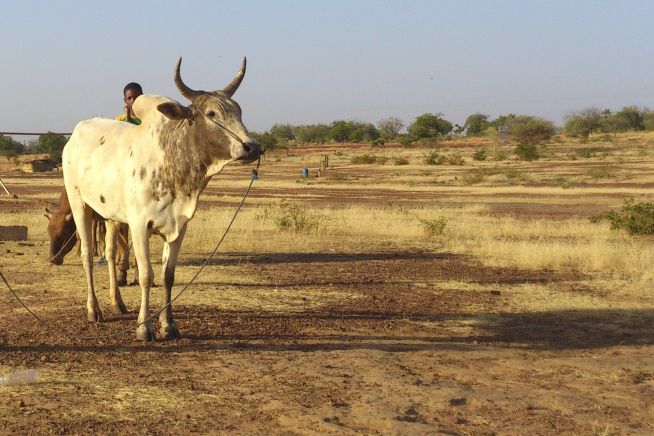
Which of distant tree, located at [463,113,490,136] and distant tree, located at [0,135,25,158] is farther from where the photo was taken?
distant tree, located at [463,113,490,136]

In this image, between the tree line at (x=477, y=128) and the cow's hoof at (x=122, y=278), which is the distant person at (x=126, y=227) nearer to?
the cow's hoof at (x=122, y=278)

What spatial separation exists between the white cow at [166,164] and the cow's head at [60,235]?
2.98 meters

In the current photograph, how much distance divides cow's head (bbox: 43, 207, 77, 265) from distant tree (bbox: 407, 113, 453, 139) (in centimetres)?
10350

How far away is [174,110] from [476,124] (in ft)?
407

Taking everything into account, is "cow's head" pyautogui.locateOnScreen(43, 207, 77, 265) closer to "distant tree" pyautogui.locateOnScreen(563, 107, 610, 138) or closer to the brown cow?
the brown cow

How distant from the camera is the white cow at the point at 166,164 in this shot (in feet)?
25.3

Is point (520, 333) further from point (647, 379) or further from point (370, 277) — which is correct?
point (370, 277)

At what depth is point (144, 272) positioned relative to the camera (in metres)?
8.20

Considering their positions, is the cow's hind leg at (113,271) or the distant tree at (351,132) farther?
the distant tree at (351,132)

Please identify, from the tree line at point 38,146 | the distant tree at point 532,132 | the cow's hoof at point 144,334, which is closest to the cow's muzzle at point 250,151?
the cow's hoof at point 144,334

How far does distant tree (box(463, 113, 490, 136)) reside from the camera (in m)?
124

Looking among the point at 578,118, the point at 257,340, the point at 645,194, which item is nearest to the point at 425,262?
the point at 257,340

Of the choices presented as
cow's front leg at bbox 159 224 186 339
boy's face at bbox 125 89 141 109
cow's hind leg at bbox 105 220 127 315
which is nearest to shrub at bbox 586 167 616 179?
boy's face at bbox 125 89 141 109

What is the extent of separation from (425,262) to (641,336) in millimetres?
5701
